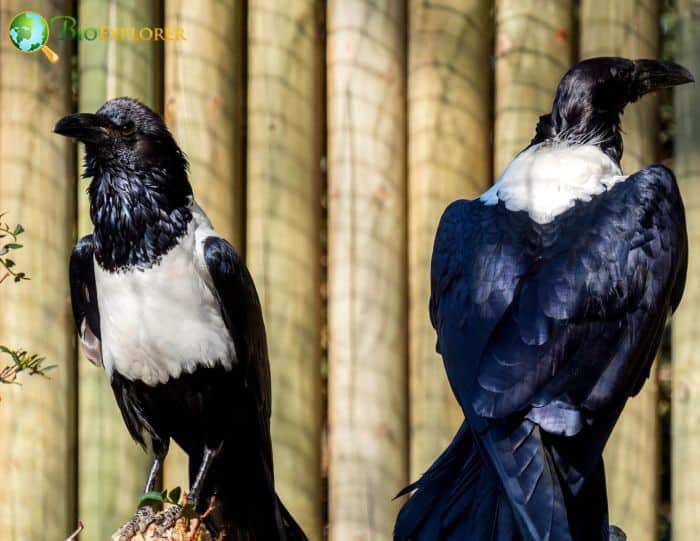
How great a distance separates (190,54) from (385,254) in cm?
92

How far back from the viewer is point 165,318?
13.6 feet

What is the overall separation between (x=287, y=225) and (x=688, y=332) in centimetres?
135

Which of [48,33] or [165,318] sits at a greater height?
[48,33]

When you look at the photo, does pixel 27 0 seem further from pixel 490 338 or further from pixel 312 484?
pixel 490 338

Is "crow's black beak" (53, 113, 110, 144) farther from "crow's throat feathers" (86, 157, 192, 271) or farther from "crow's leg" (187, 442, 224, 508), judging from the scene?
"crow's leg" (187, 442, 224, 508)

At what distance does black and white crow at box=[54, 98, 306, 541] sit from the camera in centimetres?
416

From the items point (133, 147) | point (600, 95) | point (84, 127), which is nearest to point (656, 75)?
point (600, 95)

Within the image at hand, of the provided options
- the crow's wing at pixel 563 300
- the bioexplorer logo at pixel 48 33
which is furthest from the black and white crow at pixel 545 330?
the bioexplorer logo at pixel 48 33

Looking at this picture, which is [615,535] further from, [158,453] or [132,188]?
[132,188]

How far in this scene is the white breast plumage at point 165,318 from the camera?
4152 mm

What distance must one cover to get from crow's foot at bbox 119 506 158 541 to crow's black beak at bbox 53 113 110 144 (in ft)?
3.27

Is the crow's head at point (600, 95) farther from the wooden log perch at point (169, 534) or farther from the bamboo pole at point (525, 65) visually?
the wooden log perch at point (169, 534)

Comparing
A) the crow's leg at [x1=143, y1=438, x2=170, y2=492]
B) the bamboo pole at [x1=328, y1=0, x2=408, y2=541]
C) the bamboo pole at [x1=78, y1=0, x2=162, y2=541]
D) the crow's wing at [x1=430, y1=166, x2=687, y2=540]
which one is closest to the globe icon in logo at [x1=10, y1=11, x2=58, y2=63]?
the bamboo pole at [x1=78, y1=0, x2=162, y2=541]

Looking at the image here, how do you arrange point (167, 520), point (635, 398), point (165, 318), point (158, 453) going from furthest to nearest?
point (635, 398), point (158, 453), point (165, 318), point (167, 520)
